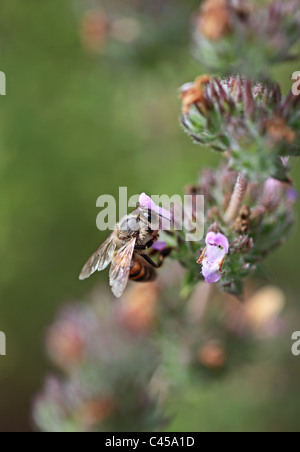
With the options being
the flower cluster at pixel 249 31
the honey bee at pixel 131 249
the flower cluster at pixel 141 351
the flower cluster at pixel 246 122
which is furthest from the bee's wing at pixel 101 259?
the flower cluster at pixel 249 31

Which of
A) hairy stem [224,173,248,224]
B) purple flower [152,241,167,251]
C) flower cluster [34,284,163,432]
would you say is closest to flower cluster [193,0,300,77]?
hairy stem [224,173,248,224]

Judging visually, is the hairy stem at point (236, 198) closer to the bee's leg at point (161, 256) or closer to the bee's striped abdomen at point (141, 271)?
the bee's leg at point (161, 256)

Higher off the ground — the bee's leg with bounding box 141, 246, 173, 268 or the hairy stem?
the hairy stem

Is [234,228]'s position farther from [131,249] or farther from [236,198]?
[131,249]

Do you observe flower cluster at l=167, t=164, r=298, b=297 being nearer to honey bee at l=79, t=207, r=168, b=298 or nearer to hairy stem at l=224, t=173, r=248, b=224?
hairy stem at l=224, t=173, r=248, b=224

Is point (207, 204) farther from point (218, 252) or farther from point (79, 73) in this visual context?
point (79, 73)

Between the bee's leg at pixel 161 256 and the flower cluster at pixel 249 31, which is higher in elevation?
the flower cluster at pixel 249 31
